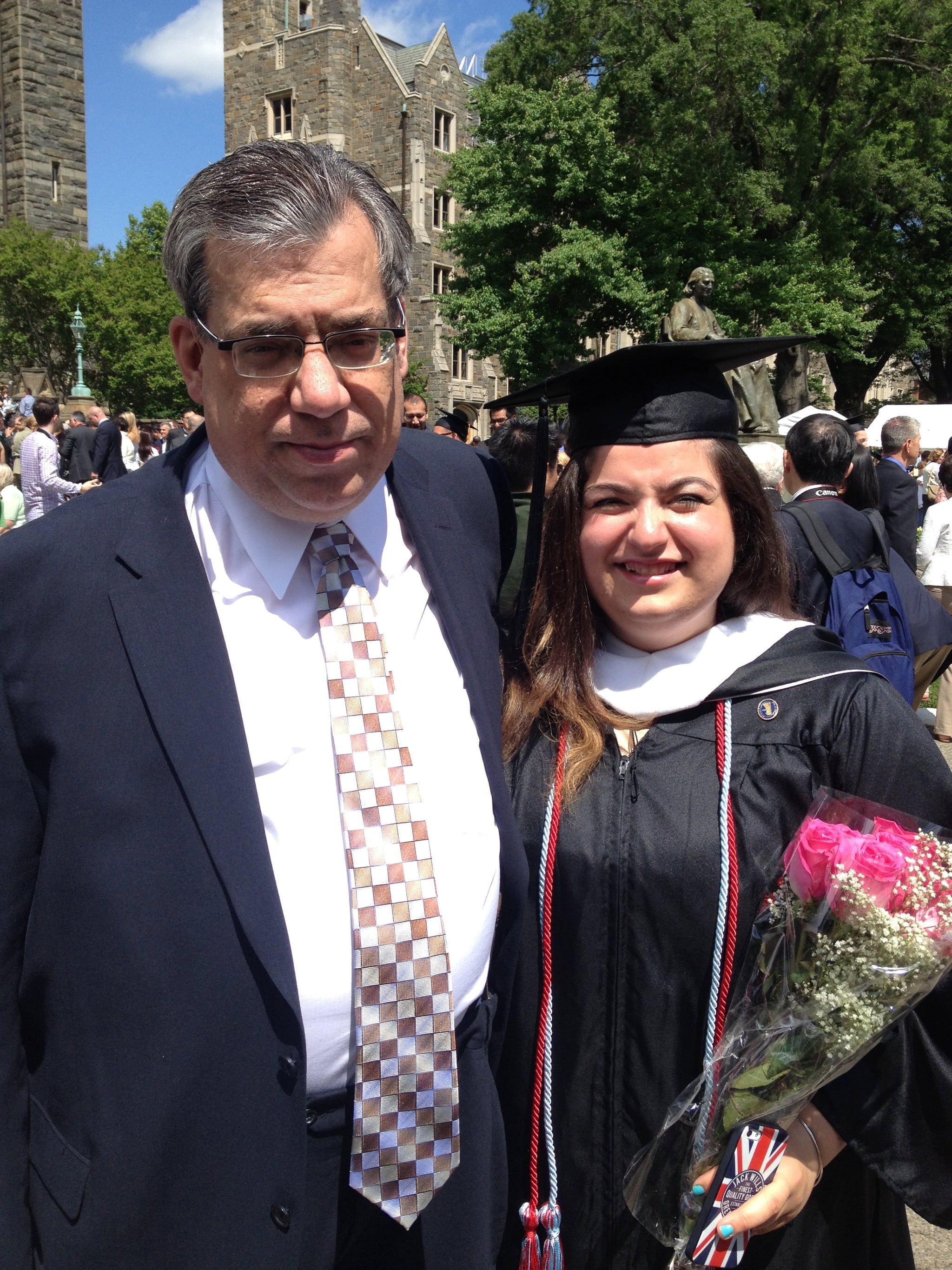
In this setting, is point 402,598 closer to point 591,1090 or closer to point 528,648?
point 528,648

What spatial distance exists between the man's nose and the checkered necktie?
0.38 metres

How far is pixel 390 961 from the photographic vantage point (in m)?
1.72

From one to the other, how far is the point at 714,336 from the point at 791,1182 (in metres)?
12.8

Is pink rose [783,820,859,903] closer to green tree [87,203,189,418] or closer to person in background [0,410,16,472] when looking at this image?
person in background [0,410,16,472]

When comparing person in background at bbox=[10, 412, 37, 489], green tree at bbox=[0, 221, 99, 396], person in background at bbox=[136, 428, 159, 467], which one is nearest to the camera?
person in background at bbox=[10, 412, 37, 489]

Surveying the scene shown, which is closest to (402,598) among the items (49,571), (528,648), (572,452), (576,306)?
(528,648)

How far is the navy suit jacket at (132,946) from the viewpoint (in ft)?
5.24

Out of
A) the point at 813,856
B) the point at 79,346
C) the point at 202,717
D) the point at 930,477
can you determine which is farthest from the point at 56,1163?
the point at 79,346

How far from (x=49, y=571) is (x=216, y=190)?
686 millimetres

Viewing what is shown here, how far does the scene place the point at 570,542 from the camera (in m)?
2.10

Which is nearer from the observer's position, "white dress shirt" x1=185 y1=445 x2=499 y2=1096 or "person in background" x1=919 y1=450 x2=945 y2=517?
"white dress shirt" x1=185 y1=445 x2=499 y2=1096

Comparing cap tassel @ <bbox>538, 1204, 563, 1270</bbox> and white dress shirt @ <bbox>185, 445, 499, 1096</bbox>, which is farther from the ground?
white dress shirt @ <bbox>185, 445, 499, 1096</bbox>

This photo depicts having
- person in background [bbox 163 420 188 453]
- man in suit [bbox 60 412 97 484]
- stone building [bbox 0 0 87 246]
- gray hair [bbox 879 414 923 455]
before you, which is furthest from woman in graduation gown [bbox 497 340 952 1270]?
stone building [bbox 0 0 87 246]

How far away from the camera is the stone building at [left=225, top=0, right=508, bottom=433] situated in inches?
Result: 1515
